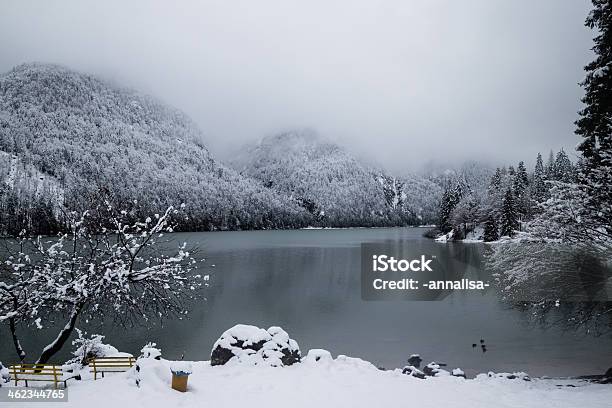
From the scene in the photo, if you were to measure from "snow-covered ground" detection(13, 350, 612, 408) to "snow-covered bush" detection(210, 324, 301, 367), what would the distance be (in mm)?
525

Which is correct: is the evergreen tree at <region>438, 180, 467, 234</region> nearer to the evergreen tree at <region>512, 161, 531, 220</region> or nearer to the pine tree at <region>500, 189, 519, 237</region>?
the evergreen tree at <region>512, 161, 531, 220</region>

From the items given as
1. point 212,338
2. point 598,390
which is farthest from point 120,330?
point 598,390

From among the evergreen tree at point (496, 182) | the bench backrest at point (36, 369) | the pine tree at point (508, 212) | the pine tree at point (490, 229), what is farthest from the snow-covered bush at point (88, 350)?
the evergreen tree at point (496, 182)

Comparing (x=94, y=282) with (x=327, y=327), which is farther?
(x=327, y=327)

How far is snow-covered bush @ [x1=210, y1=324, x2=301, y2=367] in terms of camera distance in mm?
16344

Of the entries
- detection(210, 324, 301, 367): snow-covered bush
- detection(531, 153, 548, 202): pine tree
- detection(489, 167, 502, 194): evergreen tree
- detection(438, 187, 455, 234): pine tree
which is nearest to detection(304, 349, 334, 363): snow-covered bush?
detection(210, 324, 301, 367): snow-covered bush

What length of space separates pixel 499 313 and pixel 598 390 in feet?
83.2

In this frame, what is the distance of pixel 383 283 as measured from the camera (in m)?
58.7

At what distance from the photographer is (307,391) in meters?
13.1

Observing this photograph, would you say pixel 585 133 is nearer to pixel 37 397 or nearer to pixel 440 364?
pixel 440 364

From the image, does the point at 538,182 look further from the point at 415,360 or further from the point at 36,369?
the point at 36,369

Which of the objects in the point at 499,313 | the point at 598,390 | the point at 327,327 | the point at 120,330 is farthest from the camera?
the point at 499,313

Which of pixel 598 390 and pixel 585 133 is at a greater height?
pixel 585 133

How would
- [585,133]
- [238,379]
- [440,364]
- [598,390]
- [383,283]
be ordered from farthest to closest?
[383,283] → [440,364] → [585,133] → [238,379] → [598,390]
